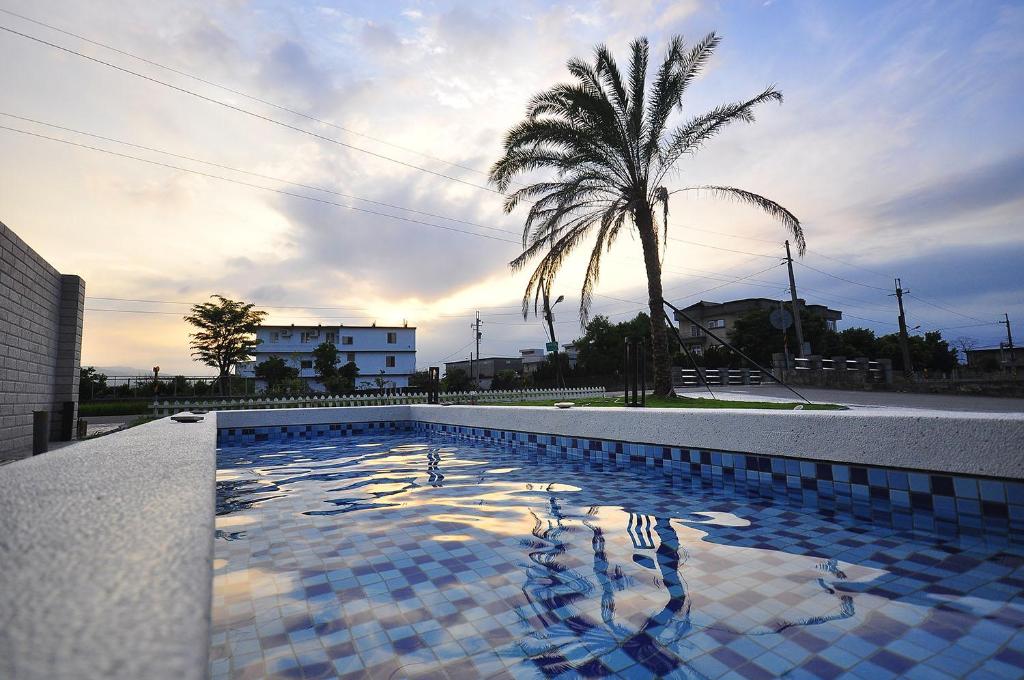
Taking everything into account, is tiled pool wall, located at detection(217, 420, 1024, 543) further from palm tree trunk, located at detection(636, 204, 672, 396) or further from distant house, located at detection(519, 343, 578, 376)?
distant house, located at detection(519, 343, 578, 376)

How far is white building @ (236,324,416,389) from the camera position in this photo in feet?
173

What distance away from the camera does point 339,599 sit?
2438mm

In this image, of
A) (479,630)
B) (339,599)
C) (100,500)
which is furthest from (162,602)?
(339,599)

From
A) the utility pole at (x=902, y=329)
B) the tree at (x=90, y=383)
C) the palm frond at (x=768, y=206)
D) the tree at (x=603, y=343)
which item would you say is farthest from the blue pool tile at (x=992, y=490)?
the tree at (x=603, y=343)

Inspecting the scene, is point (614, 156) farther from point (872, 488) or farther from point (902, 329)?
point (902, 329)

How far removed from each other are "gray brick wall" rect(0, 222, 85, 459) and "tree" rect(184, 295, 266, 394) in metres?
25.9

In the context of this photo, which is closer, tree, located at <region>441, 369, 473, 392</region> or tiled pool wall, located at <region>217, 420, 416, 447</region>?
tiled pool wall, located at <region>217, 420, 416, 447</region>

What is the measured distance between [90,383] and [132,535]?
112 ft

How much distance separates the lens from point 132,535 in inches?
45.1

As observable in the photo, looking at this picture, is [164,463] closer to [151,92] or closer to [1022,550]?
[1022,550]

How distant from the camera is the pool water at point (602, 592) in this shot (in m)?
1.88

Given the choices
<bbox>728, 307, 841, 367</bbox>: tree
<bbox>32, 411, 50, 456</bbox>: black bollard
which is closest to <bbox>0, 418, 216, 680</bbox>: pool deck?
<bbox>32, 411, 50, 456</bbox>: black bollard

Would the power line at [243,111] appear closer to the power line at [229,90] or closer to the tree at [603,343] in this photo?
the power line at [229,90]

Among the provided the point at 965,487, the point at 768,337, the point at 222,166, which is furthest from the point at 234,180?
the point at 768,337
